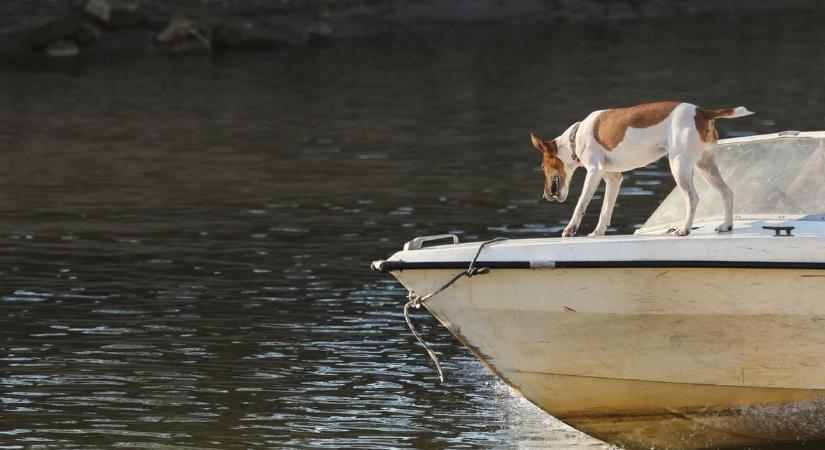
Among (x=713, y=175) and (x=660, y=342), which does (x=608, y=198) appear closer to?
(x=713, y=175)

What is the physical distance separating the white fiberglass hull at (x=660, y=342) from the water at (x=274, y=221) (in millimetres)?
737

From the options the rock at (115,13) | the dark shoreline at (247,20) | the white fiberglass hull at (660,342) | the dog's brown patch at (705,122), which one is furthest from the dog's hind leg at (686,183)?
the rock at (115,13)

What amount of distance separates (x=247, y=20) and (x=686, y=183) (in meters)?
36.8

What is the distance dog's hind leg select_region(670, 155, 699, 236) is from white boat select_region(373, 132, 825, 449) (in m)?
0.20

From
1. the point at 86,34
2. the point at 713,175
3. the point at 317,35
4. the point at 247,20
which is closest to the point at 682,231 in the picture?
the point at 713,175

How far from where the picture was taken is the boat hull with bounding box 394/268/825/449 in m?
8.51

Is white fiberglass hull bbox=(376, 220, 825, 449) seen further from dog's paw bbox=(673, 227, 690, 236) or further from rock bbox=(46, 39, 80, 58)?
rock bbox=(46, 39, 80, 58)

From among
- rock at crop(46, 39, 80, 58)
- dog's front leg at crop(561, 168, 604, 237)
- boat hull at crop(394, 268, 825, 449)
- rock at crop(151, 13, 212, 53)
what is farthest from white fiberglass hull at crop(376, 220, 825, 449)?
rock at crop(151, 13, 212, 53)

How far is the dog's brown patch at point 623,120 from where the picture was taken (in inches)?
350

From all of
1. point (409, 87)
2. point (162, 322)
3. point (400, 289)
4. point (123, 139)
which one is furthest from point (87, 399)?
point (409, 87)

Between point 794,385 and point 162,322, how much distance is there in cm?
568

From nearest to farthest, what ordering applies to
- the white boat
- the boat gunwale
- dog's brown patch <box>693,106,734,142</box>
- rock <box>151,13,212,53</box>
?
the boat gunwale → the white boat → dog's brown patch <box>693,106,734,142</box> → rock <box>151,13,212,53</box>

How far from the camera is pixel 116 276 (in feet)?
48.3

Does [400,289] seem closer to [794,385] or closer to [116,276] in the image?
[116,276]
